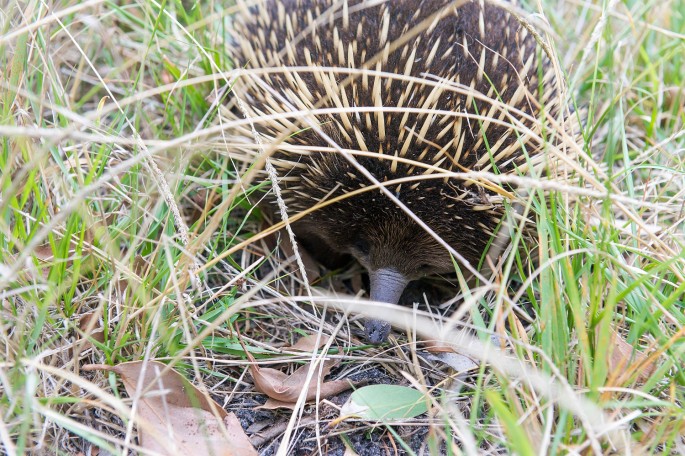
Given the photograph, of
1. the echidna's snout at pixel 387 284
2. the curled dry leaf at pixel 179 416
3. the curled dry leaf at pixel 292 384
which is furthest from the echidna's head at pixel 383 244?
the curled dry leaf at pixel 179 416

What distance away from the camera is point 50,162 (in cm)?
144

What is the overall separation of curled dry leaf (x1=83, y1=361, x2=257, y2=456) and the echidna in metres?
0.37

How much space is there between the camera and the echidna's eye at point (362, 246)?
1631 millimetres

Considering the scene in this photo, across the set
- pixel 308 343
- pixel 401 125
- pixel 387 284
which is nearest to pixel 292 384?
pixel 308 343

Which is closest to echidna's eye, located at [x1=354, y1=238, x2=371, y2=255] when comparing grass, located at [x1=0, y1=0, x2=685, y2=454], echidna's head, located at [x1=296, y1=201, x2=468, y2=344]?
echidna's head, located at [x1=296, y1=201, x2=468, y2=344]

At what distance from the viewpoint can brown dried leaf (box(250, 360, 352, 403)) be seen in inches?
53.6

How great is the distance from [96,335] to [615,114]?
1538mm

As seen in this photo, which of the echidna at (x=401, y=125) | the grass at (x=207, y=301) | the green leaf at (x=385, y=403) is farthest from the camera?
the echidna at (x=401, y=125)

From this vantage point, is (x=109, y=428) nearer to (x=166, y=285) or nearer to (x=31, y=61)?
(x=166, y=285)

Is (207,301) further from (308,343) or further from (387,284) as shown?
(387,284)

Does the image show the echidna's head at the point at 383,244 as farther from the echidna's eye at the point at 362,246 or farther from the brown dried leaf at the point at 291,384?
the brown dried leaf at the point at 291,384

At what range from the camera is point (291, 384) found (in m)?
1.39

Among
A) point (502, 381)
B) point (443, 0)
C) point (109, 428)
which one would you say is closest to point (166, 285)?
point (109, 428)

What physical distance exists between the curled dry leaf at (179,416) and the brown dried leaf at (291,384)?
10cm
